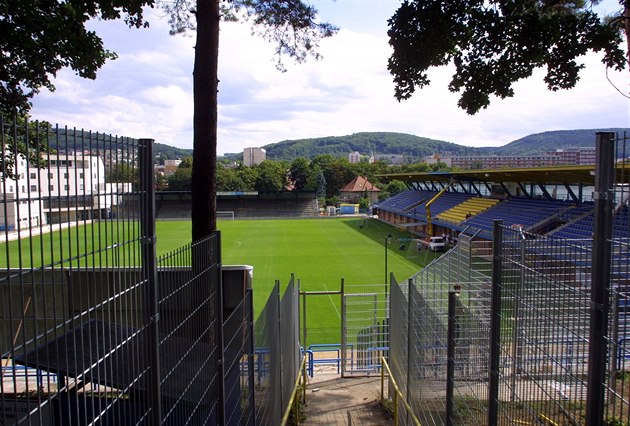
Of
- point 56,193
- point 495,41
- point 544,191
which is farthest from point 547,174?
point 56,193

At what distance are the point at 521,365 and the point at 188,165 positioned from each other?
95.8m

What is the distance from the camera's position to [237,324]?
4.23 m

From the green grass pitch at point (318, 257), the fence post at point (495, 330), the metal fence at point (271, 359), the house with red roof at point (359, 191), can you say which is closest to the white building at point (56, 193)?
the fence post at point (495, 330)

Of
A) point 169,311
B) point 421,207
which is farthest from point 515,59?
point 421,207

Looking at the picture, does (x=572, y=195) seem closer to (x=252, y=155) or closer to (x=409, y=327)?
(x=409, y=327)

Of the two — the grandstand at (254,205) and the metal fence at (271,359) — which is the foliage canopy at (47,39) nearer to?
the metal fence at (271,359)

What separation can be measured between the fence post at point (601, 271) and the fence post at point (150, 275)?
1.71m

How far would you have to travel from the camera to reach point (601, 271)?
1.60 metres

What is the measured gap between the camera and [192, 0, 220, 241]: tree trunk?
6160 mm

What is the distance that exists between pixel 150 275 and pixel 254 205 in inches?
2522

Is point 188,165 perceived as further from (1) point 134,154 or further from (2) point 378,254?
(1) point 134,154

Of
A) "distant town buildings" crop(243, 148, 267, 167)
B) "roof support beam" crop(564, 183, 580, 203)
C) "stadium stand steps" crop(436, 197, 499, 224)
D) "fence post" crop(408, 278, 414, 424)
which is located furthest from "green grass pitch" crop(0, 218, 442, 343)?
"distant town buildings" crop(243, 148, 267, 167)

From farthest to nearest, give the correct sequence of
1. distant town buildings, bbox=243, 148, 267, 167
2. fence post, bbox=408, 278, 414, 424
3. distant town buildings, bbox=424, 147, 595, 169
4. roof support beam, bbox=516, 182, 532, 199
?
distant town buildings, bbox=243, 148, 267, 167 → roof support beam, bbox=516, 182, 532, 199 → distant town buildings, bbox=424, 147, 595, 169 → fence post, bbox=408, 278, 414, 424

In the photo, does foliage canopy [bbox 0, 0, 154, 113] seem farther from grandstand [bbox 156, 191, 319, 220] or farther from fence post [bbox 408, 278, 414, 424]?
grandstand [bbox 156, 191, 319, 220]
